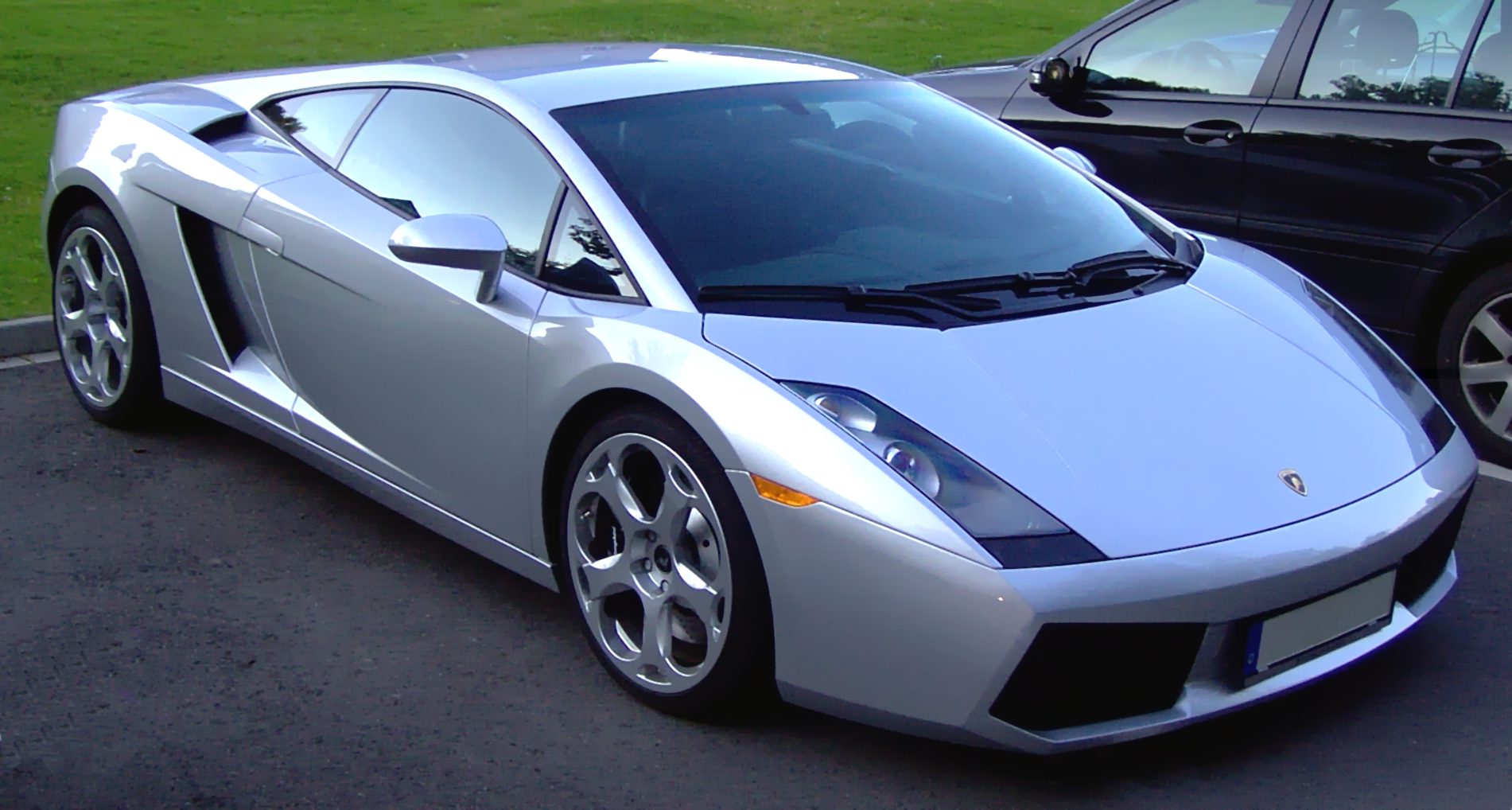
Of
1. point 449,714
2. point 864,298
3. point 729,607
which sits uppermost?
point 864,298

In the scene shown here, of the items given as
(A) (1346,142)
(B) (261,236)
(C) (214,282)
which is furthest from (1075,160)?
(C) (214,282)

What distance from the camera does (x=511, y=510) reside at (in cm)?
386

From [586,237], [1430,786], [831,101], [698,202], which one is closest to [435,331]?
[586,237]

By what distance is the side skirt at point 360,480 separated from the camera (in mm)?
3912

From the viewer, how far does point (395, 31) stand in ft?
49.4

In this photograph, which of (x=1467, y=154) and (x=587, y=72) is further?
(x=1467, y=154)

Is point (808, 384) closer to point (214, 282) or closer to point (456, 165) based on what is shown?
point (456, 165)

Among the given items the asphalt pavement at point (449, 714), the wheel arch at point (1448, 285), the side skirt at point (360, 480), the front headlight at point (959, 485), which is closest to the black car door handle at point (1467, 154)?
the wheel arch at point (1448, 285)

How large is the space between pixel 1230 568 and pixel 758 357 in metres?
1.01

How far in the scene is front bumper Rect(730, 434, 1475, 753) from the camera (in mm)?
2910

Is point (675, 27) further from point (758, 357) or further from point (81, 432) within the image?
point (758, 357)

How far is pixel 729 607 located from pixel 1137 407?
94 centimetres

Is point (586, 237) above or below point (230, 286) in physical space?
above

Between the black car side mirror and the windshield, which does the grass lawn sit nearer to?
the black car side mirror
